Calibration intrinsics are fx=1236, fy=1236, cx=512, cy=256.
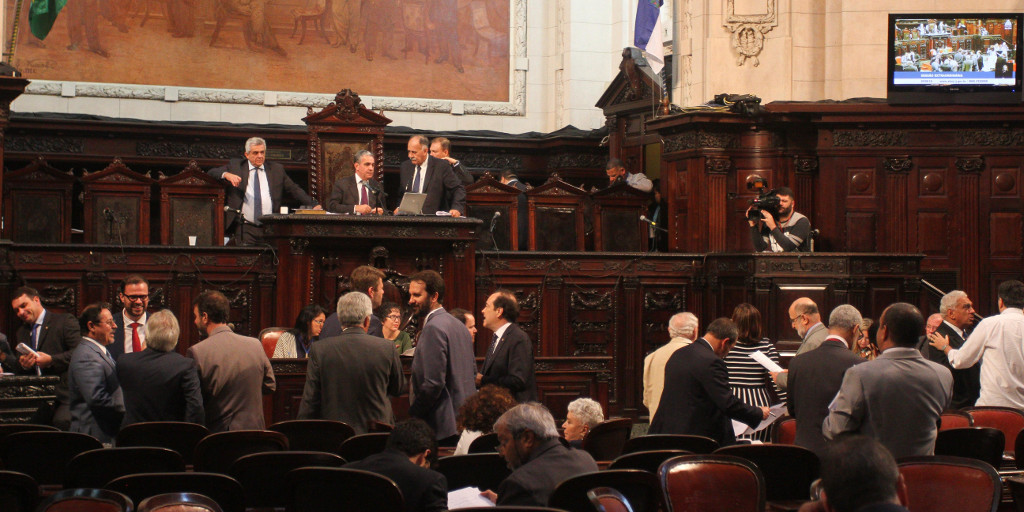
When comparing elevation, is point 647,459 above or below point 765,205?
below

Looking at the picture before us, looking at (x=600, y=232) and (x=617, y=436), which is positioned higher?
(x=600, y=232)

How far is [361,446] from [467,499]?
89 cm

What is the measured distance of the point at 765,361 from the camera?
24.3ft

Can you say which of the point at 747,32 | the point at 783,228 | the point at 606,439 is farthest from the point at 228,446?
the point at 747,32

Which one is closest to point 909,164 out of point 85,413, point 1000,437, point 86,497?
point 1000,437

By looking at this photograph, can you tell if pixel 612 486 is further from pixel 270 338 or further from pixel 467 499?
pixel 270 338

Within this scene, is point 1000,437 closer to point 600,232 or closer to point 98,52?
point 600,232

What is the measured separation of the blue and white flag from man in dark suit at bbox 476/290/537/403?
290 inches

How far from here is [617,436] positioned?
6512mm

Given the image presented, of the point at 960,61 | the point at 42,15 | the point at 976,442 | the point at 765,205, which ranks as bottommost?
the point at 976,442

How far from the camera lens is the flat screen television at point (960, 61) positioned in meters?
12.6

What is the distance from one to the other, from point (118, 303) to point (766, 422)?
5842 mm

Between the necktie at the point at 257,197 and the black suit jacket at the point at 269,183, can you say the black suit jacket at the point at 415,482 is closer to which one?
the black suit jacket at the point at 269,183

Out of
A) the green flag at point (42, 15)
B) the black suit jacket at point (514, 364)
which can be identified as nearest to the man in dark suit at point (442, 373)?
the black suit jacket at point (514, 364)
